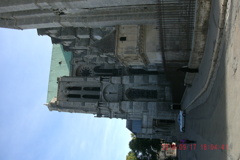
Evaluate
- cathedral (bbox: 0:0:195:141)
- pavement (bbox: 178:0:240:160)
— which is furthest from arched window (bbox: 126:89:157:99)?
pavement (bbox: 178:0:240:160)

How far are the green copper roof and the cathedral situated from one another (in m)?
0.15

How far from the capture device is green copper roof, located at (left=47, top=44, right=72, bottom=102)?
129 feet

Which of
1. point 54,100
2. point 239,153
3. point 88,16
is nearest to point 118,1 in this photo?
point 88,16

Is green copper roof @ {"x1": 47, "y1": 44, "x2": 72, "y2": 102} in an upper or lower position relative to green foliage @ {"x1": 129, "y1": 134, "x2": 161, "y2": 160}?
upper

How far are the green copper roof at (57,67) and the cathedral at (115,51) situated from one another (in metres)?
0.15

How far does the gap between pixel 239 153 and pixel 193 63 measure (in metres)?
9.98

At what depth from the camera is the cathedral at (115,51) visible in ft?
57.7

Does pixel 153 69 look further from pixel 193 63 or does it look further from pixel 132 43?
pixel 193 63

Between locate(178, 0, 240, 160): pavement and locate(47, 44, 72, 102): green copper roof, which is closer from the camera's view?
locate(178, 0, 240, 160): pavement

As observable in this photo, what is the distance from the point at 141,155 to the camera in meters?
42.9

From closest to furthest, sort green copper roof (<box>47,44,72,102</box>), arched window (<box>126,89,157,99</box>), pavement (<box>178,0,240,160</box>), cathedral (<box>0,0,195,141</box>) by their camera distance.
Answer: pavement (<box>178,0,240,160</box>) < cathedral (<box>0,0,195,141</box>) < arched window (<box>126,89,157,99</box>) < green copper roof (<box>47,44,72,102</box>)

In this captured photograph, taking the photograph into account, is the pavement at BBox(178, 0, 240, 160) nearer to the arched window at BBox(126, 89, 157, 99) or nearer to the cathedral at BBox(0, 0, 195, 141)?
the cathedral at BBox(0, 0, 195, 141)

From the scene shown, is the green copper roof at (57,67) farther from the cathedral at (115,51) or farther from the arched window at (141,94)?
the arched window at (141,94)

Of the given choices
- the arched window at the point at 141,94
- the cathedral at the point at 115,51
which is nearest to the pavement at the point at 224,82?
the cathedral at the point at 115,51
